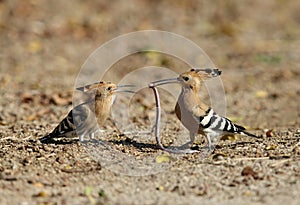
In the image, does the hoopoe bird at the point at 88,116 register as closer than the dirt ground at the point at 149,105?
No

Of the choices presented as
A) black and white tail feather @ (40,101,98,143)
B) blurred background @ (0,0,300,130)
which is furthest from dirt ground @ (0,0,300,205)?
black and white tail feather @ (40,101,98,143)

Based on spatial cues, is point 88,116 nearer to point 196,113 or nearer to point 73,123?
point 73,123

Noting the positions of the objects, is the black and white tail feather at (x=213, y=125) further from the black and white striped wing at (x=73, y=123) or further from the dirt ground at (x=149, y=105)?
the black and white striped wing at (x=73, y=123)

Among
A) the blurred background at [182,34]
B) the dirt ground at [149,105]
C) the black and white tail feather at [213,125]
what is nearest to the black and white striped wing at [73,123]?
the dirt ground at [149,105]

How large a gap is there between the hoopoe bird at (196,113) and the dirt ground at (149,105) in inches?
8.9

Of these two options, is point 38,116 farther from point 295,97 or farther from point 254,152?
point 295,97

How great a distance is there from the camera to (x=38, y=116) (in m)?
8.64

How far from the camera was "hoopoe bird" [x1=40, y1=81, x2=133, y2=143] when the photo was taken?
6.42 meters

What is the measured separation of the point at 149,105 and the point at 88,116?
298 cm

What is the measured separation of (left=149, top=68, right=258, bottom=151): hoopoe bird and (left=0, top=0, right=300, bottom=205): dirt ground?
0.74 ft

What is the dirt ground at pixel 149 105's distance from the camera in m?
5.18

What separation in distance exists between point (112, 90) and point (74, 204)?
199 cm

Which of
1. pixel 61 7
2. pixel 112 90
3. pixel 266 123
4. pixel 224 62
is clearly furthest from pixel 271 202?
pixel 61 7

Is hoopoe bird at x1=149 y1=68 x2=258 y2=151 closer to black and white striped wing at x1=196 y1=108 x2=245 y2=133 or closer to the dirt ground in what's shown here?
black and white striped wing at x1=196 y1=108 x2=245 y2=133
